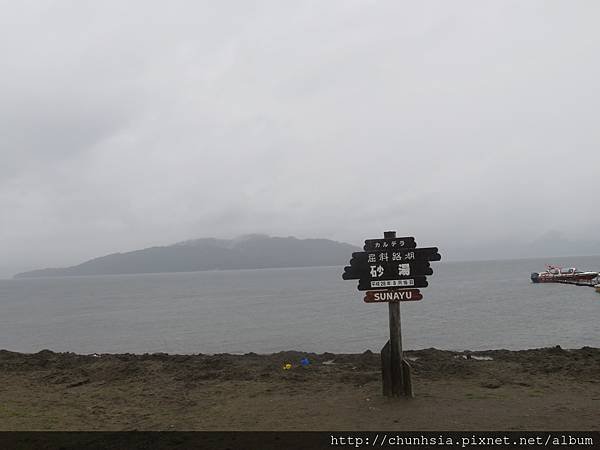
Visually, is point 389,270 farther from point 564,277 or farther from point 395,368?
point 564,277

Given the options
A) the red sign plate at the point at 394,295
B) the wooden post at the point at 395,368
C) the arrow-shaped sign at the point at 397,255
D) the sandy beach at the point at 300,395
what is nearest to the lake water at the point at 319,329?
the sandy beach at the point at 300,395

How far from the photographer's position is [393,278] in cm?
1127

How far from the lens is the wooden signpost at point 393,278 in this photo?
10969mm

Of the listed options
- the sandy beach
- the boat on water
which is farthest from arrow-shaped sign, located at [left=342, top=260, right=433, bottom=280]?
the boat on water

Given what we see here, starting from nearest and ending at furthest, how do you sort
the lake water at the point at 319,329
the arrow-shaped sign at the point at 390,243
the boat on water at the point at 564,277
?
the arrow-shaped sign at the point at 390,243, the lake water at the point at 319,329, the boat on water at the point at 564,277

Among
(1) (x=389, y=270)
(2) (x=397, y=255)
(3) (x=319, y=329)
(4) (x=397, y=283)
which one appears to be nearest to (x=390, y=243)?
(2) (x=397, y=255)

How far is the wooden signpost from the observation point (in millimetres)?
10969

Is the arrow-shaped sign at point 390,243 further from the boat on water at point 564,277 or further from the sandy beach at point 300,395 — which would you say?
the boat on water at point 564,277

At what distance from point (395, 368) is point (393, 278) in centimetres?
211
